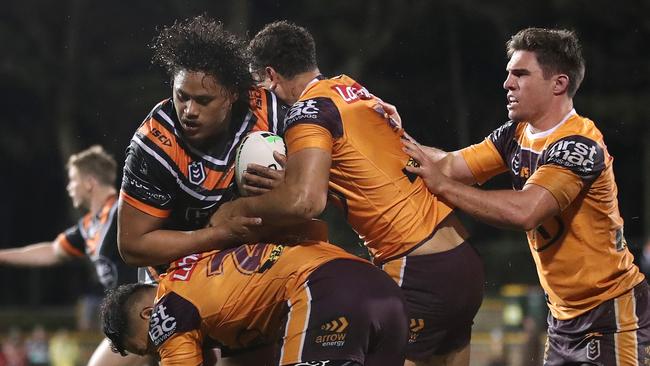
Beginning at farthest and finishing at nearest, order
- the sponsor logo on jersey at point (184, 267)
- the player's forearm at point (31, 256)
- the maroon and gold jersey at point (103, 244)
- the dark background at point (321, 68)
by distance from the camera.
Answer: the dark background at point (321, 68)
the maroon and gold jersey at point (103, 244)
the player's forearm at point (31, 256)
the sponsor logo on jersey at point (184, 267)

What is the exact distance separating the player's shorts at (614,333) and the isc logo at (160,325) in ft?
5.69

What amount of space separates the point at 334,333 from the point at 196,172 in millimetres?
1087

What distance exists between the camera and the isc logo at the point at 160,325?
164 inches

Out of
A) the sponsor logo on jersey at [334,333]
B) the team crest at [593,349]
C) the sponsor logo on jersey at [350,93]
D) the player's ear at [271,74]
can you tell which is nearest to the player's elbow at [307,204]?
the sponsor logo on jersey at [334,333]

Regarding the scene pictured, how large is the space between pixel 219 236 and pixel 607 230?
1.64 m

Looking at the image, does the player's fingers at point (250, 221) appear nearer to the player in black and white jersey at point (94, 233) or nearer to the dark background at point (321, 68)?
the player in black and white jersey at point (94, 233)

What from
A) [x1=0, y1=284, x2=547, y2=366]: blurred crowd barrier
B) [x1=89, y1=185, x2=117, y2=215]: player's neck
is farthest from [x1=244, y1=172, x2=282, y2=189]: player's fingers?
[x1=0, y1=284, x2=547, y2=366]: blurred crowd barrier

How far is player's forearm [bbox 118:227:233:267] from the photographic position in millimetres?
4500

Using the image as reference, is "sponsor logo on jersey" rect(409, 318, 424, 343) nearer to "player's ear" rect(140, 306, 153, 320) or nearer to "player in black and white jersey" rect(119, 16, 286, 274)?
"player in black and white jersey" rect(119, 16, 286, 274)

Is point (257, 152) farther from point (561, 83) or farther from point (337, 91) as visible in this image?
point (561, 83)

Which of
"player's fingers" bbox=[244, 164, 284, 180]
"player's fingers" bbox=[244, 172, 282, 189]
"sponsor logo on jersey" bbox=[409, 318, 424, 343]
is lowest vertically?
"sponsor logo on jersey" bbox=[409, 318, 424, 343]

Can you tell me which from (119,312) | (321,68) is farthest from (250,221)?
(321,68)

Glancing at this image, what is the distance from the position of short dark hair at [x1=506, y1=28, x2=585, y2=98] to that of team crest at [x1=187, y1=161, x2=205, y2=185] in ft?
4.96

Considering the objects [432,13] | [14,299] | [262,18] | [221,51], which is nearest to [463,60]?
[432,13]
